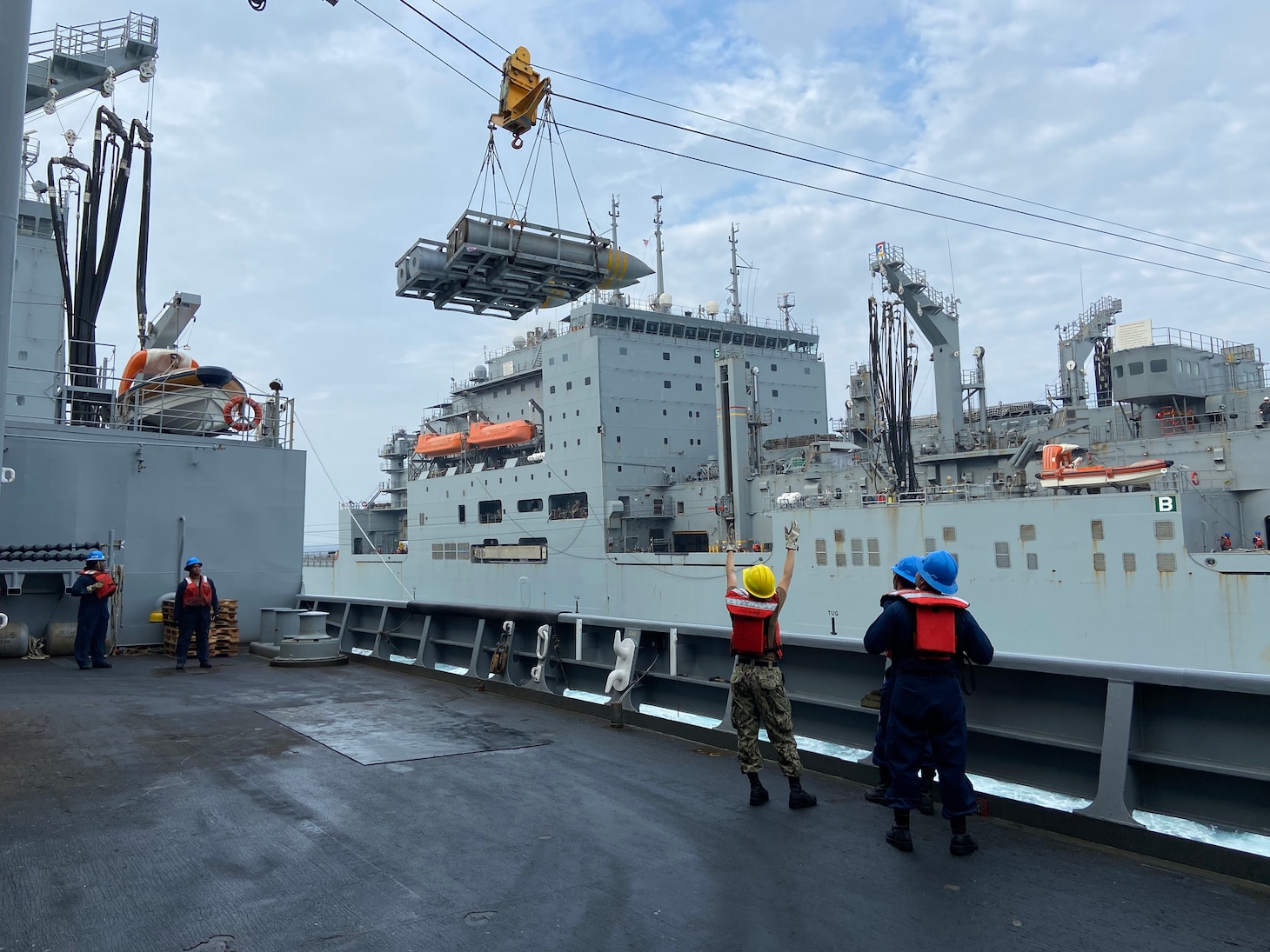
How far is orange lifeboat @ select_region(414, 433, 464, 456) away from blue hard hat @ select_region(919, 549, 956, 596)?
28974 millimetres

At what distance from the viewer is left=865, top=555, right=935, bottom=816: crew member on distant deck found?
3.49 metres

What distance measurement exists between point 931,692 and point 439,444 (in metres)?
30.2

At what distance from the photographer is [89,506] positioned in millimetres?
10266

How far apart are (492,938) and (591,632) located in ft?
13.6

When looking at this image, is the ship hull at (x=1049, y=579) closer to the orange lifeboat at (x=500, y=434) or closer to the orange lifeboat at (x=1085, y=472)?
the orange lifeboat at (x=1085, y=472)

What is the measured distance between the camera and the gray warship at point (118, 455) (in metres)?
9.88

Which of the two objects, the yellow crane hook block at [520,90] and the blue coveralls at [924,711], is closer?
the blue coveralls at [924,711]

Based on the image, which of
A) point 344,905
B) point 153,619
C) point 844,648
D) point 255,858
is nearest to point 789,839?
point 844,648

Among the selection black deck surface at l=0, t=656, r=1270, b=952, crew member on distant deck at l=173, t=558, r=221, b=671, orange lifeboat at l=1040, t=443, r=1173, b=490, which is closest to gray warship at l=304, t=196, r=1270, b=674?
orange lifeboat at l=1040, t=443, r=1173, b=490

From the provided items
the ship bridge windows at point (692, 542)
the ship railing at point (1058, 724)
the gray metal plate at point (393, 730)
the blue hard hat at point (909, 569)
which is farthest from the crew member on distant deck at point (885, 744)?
the ship bridge windows at point (692, 542)

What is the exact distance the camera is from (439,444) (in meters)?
32.1

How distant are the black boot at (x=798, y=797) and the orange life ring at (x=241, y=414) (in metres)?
10.6

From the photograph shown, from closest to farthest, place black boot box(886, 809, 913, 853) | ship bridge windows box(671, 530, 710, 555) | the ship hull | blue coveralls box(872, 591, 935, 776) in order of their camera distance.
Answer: black boot box(886, 809, 913, 853), blue coveralls box(872, 591, 935, 776), the ship hull, ship bridge windows box(671, 530, 710, 555)

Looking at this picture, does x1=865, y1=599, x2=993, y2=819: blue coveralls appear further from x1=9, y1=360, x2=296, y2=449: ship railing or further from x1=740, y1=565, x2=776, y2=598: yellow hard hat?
x1=9, y1=360, x2=296, y2=449: ship railing
